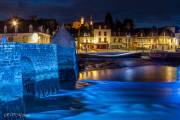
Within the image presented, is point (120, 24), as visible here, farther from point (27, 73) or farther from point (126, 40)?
point (27, 73)

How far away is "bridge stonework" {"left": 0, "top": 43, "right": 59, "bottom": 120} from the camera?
21.2m

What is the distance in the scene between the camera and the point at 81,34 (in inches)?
4651

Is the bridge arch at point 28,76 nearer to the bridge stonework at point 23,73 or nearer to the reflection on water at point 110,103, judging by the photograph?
the bridge stonework at point 23,73

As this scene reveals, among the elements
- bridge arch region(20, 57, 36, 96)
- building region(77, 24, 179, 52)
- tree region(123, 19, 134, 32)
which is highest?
tree region(123, 19, 134, 32)

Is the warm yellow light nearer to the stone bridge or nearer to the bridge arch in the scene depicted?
the stone bridge

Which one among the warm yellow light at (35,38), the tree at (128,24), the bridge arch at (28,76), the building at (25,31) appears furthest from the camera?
the tree at (128,24)

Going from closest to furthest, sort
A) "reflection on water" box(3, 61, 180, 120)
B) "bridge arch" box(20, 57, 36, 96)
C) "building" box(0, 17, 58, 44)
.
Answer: "reflection on water" box(3, 61, 180, 120) → "bridge arch" box(20, 57, 36, 96) → "building" box(0, 17, 58, 44)

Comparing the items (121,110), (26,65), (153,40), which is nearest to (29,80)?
(26,65)

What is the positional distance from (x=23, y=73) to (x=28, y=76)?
2.57 feet

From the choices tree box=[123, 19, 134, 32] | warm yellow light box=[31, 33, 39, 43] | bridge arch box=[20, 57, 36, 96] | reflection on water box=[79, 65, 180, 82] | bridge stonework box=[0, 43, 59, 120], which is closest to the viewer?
bridge stonework box=[0, 43, 59, 120]

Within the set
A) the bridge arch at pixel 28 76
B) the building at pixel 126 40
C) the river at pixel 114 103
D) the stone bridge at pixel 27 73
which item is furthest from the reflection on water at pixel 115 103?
the building at pixel 126 40

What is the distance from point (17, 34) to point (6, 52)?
57.3 meters

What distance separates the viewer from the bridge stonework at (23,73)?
69.7ft

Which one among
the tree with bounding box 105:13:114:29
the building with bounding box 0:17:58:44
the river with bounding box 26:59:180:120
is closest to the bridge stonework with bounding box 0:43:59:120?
the river with bounding box 26:59:180:120
